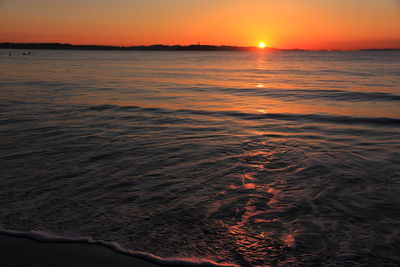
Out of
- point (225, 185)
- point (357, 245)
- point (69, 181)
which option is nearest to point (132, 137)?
point (69, 181)

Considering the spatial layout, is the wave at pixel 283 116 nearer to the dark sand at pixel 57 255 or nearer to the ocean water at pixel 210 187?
the ocean water at pixel 210 187

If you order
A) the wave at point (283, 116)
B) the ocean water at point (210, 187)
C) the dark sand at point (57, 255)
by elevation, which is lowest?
the dark sand at point (57, 255)

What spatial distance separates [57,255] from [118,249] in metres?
0.75

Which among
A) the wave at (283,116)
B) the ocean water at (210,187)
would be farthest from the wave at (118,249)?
the wave at (283,116)

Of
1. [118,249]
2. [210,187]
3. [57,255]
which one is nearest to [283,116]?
[210,187]

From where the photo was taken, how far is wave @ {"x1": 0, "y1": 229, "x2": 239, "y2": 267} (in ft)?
12.4

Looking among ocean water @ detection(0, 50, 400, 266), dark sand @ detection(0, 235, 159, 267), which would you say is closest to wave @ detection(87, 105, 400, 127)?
ocean water @ detection(0, 50, 400, 266)

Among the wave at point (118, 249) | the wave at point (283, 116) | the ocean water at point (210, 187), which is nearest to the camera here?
the wave at point (118, 249)

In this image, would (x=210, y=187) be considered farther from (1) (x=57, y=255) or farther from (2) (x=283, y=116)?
(2) (x=283, y=116)

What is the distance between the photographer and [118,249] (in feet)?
13.3

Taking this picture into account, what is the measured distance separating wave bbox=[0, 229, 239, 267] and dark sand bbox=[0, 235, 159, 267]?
2.1 inches

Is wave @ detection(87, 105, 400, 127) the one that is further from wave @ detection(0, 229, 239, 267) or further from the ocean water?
wave @ detection(0, 229, 239, 267)

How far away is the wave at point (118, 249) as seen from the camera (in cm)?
377

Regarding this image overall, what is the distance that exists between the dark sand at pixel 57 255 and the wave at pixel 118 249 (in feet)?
0.17
